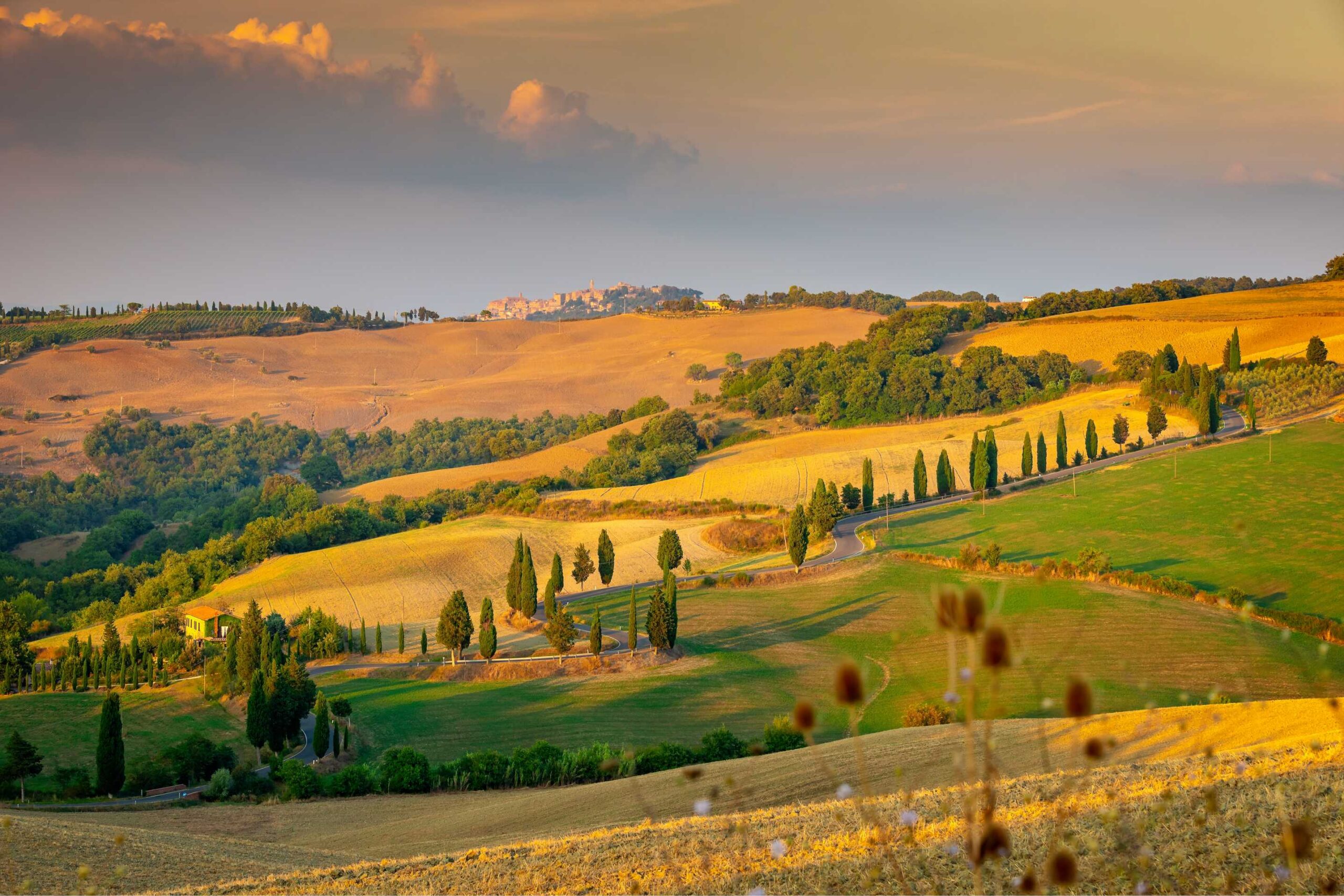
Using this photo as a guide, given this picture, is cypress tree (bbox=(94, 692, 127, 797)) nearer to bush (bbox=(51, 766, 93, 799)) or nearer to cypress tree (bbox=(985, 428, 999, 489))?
bush (bbox=(51, 766, 93, 799))

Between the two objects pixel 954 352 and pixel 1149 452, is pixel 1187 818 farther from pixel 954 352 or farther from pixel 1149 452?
pixel 954 352

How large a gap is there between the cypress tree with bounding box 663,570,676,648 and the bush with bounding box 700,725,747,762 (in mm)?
11756

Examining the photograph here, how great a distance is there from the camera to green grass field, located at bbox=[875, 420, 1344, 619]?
45.7m

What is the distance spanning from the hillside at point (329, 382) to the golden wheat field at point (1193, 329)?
52505 millimetres

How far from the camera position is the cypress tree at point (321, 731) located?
3459cm

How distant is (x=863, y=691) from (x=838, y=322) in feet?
626

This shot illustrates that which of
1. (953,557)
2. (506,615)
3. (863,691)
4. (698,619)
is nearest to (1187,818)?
(863,691)

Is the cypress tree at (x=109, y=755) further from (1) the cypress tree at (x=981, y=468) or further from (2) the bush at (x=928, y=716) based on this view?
(1) the cypress tree at (x=981, y=468)

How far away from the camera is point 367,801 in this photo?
27938 millimetres

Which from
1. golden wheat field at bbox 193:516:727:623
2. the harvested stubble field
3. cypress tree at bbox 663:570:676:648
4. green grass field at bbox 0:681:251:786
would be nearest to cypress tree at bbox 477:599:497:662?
cypress tree at bbox 663:570:676:648

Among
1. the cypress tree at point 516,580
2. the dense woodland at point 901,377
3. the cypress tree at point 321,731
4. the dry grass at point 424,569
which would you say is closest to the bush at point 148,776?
the cypress tree at point 321,731

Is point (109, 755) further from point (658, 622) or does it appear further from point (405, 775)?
point (658, 622)

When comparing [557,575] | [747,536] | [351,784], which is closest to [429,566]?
[557,575]

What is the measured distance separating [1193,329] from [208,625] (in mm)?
99650
